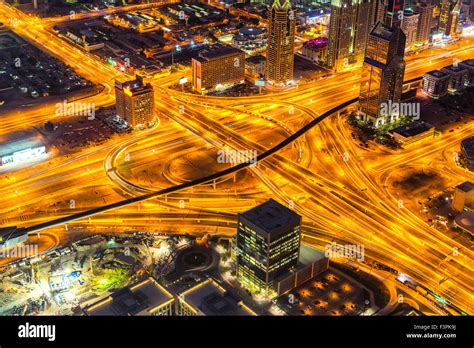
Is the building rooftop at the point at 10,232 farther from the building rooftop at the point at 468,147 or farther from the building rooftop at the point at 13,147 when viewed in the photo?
the building rooftop at the point at 468,147

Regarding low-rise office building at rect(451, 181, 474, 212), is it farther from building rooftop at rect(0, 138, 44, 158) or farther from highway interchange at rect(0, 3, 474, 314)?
building rooftop at rect(0, 138, 44, 158)

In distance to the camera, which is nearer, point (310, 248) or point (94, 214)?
point (310, 248)

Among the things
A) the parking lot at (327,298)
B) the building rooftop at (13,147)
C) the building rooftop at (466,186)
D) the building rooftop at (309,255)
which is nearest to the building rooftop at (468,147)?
the building rooftop at (466,186)

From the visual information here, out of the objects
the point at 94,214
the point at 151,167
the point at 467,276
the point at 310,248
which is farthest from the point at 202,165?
the point at 467,276

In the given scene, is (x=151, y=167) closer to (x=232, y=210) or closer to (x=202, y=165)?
(x=202, y=165)

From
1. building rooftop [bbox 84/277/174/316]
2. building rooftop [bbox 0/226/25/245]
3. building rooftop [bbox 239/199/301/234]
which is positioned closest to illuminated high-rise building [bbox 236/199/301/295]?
building rooftop [bbox 239/199/301/234]
